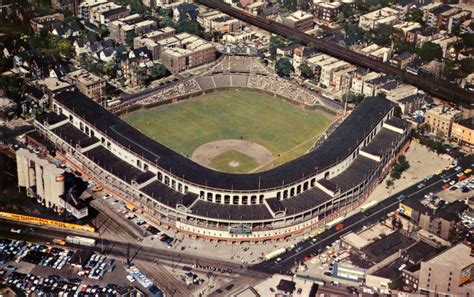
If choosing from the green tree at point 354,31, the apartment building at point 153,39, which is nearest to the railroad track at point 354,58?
the green tree at point 354,31

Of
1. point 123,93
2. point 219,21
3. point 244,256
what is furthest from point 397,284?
point 219,21

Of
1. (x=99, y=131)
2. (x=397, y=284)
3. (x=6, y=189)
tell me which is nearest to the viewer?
(x=397, y=284)

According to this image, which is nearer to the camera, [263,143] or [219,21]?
[263,143]

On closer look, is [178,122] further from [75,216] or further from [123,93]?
[75,216]

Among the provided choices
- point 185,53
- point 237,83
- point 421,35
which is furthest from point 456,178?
point 185,53

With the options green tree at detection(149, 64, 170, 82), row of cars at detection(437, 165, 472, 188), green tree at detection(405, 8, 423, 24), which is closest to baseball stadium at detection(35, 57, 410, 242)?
green tree at detection(149, 64, 170, 82)

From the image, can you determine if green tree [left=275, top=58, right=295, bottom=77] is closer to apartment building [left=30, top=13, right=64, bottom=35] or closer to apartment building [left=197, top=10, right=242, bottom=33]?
apartment building [left=197, top=10, right=242, bottom=33]

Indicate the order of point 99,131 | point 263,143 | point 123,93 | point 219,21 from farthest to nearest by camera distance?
point 219,21 < point 123,93 < point 263,143 < point 99,131
